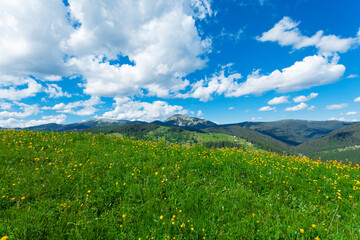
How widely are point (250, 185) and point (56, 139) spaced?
10.3 meters

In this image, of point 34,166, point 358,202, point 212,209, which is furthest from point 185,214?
point 34,166

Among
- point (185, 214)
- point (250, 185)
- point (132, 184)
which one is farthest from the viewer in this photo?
point (250, 185)

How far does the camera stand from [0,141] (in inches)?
321

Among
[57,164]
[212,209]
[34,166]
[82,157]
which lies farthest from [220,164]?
[34,166]

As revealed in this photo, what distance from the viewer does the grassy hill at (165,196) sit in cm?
369

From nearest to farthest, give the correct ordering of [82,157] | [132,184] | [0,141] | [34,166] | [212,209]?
[212,209] < [132,184] < [34,166] < [82,157] < [0,141]

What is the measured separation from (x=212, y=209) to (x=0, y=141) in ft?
35.8

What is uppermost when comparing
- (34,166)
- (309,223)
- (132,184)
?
(34,166)

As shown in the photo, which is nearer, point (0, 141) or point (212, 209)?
point (212, 209)

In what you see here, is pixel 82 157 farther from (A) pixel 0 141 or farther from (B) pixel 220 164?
(B) pixel 220 164

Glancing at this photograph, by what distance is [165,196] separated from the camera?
16.8ft

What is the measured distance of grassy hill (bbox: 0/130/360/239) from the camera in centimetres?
369

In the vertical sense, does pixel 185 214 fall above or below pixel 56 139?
below

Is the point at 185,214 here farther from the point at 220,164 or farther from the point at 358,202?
the point at 358,202
